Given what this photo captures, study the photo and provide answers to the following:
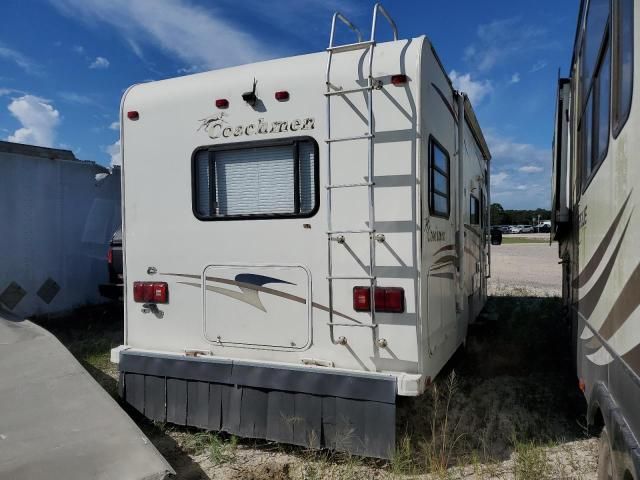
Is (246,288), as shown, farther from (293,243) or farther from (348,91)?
(348,91)

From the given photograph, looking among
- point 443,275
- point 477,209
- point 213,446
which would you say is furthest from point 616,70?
point 477,209

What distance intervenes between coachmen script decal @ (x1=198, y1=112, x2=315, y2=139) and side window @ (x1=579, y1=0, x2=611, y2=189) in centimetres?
172

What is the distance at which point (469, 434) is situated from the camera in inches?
160

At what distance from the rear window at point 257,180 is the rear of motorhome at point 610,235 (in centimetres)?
172

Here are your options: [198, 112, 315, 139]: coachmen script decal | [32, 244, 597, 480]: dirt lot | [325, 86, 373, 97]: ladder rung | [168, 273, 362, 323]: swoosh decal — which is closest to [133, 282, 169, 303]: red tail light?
[168, 273, 362, 323]: swoosh decal

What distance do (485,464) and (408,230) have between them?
166 centimetres

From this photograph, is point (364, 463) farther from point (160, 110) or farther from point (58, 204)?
point (58, 204)

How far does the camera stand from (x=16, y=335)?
520 cm

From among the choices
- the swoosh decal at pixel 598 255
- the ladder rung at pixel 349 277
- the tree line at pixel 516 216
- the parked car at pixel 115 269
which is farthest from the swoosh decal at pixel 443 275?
the tree line at pixel 516 216

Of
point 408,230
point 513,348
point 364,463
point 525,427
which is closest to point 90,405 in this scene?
point 364,463

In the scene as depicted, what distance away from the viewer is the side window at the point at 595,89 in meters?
2.54

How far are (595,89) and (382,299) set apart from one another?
1.74 metres

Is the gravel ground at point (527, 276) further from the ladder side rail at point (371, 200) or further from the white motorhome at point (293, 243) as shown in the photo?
the ladder side rail at point (371, 200)

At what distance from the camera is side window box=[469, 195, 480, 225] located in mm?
5941
